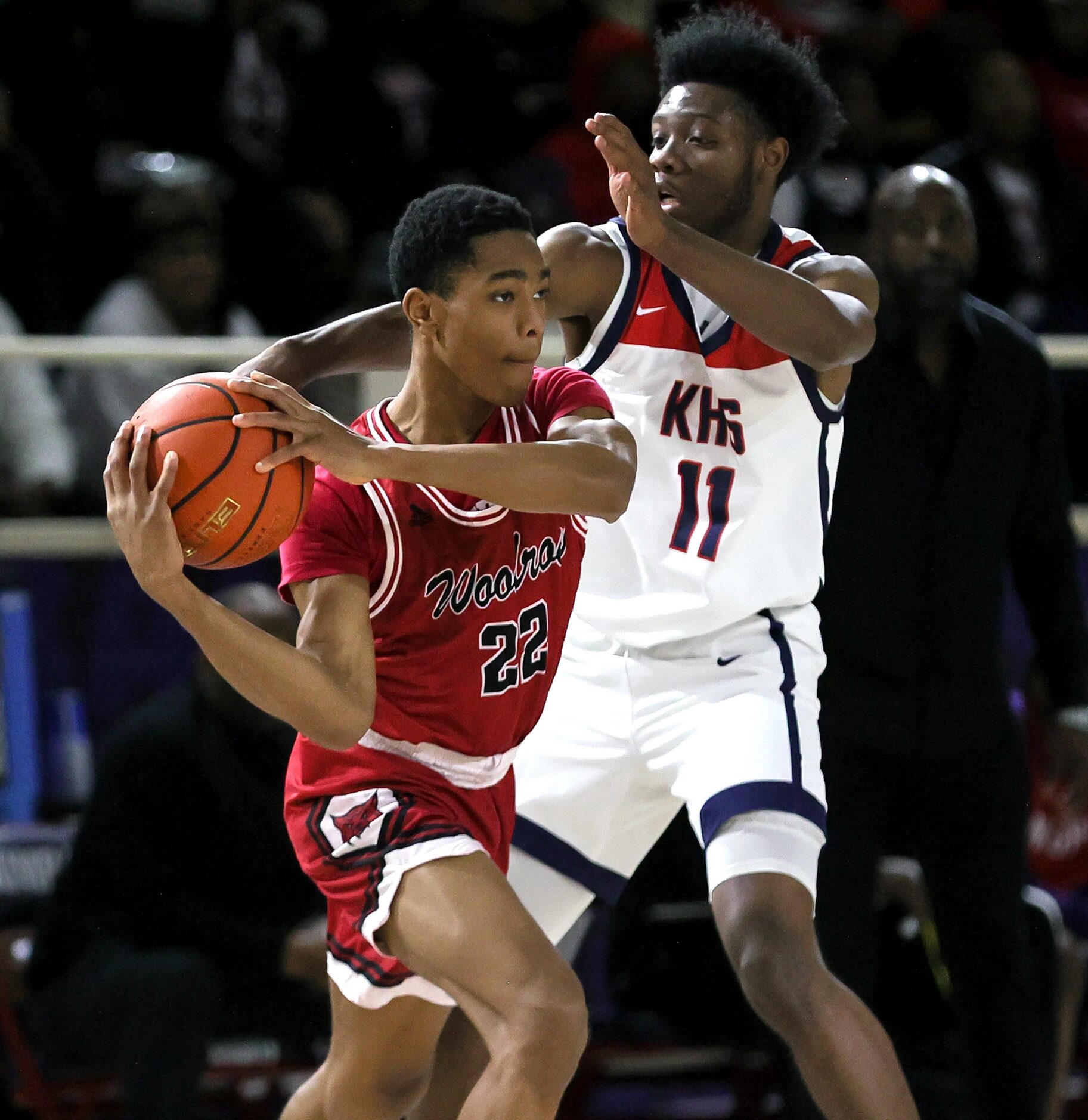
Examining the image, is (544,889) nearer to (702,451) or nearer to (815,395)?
(702,451)

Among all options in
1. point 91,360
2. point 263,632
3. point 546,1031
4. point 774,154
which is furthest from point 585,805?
point 91,360

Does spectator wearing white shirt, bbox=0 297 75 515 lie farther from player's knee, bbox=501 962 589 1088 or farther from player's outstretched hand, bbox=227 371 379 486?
player's knee, bbox=501 962 589 1088

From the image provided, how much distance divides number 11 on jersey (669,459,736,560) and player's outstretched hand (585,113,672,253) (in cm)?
53

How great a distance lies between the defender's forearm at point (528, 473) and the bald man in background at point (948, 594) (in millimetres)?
1490

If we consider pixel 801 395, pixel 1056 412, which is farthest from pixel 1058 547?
pixel 801 395

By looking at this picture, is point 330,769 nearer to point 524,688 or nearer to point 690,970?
point 524,688

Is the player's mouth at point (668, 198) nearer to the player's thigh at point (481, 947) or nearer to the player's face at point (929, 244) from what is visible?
the player's face at point (929, 244)

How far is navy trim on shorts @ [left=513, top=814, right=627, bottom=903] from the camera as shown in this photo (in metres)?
3.72

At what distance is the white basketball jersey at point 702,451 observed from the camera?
11.9 feet

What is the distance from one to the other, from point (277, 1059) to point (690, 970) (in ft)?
3.91

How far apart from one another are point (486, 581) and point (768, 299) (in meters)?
0.71

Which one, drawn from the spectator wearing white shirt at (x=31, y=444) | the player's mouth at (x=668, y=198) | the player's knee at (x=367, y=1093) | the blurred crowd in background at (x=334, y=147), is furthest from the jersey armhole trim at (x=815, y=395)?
the spectator wearing white shirt at (x=31, y=444)

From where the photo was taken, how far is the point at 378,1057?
3.29 meters

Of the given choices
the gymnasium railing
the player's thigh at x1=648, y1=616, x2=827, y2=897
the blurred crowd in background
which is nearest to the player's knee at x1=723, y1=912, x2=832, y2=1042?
the player's thigh at x1=648, y1=616, x2=827, y2=897
